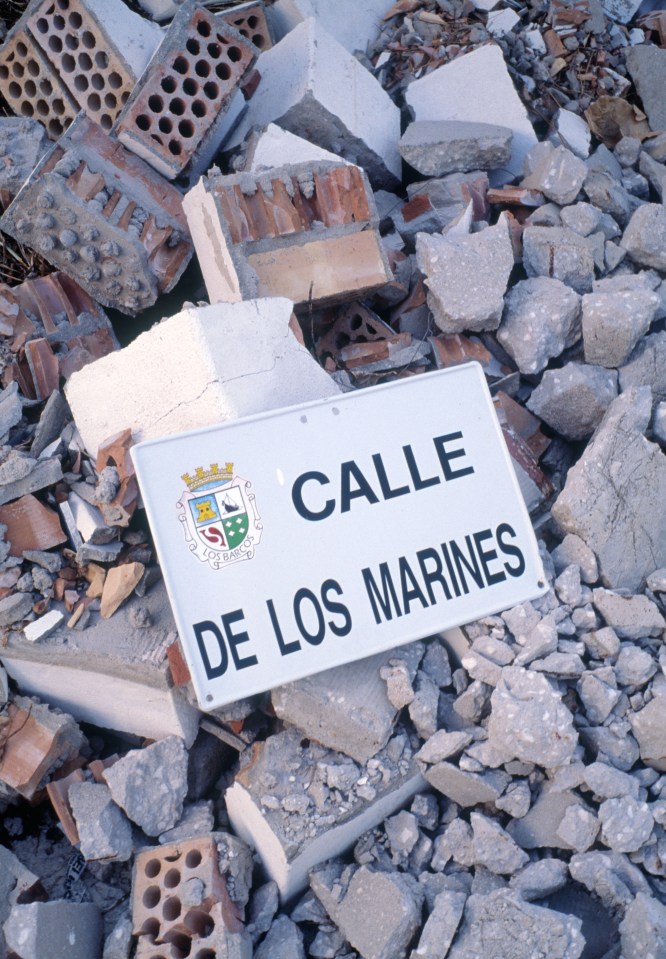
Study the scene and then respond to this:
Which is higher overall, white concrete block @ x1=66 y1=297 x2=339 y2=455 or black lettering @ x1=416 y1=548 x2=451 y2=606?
white concrete block @ x1=66 y1=297 x2=339 y2=455

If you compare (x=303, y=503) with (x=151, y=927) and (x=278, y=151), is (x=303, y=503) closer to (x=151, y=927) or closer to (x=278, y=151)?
(x=151, y=927)

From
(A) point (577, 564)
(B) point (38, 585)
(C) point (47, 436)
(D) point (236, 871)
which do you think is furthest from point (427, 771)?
(C) point (47, 436)

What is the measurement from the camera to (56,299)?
3547mm

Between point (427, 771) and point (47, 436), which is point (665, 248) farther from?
point (47, 436)

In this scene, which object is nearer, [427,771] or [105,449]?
[427,771]

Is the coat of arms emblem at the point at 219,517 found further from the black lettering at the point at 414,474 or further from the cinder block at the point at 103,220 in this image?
the cinder block at the point at 103,220

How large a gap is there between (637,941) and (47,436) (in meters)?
2.51

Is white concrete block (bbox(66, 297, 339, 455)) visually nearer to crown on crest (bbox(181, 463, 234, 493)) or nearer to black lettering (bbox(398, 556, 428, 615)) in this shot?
crown on crest (bbox(181, 463, 234, 493))

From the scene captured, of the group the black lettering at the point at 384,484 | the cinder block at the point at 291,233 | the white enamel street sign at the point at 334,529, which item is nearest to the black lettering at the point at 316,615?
the white enamel street sign at the point at 334,529

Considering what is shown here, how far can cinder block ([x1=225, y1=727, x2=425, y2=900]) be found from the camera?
8.37 feet

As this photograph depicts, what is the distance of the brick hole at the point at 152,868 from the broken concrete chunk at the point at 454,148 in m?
3.14

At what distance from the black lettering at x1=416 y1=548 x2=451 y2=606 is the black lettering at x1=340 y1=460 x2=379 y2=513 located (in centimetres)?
22

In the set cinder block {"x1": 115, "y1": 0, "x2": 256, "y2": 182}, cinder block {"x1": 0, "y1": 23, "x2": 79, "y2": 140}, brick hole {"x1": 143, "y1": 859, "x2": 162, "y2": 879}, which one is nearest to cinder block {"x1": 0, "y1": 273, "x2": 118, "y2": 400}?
cinder block {"x1": 115, "y1": 0, "x2": 256, "y2": 182}

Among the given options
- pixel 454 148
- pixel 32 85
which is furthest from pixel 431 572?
pixel 32 85
